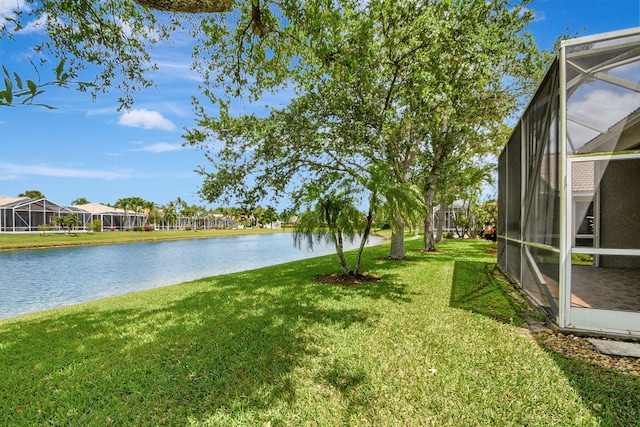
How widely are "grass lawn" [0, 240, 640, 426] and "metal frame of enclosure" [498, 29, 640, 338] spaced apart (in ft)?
3.12

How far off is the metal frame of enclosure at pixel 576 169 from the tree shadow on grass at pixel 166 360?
8.62 feet

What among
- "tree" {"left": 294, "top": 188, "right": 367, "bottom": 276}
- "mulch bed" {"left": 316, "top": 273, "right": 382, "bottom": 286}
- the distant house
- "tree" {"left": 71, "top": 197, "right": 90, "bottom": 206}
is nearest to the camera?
"tree" {"left": 294, "top": 188, "right": 367, "bottom": 276}

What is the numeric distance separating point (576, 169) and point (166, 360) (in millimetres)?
5853

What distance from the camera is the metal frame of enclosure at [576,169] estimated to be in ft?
13.5

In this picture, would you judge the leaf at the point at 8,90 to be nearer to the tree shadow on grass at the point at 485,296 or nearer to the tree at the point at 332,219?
the tree shadow on grass at the point at 485,296

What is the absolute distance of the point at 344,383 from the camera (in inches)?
117

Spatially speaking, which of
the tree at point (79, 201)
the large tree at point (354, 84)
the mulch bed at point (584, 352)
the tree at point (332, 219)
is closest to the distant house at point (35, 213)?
the tree at point (79, 201)

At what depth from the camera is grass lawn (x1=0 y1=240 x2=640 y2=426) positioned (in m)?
2.54

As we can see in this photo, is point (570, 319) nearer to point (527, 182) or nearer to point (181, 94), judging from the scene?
point (527, 182)

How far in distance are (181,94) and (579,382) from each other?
410 inches

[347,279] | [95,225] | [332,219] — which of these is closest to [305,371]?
[332,219]

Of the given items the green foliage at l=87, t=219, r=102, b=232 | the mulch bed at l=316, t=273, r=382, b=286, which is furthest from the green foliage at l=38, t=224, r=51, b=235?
the mulch bed at l=316, t=273, r=382, b=286

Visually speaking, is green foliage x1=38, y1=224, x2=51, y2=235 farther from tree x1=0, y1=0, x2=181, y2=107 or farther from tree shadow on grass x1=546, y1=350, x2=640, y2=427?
tree shadow on grass x1=546, y1=350, x2=640, y2=427

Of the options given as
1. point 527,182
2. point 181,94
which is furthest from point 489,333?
point 181,94
